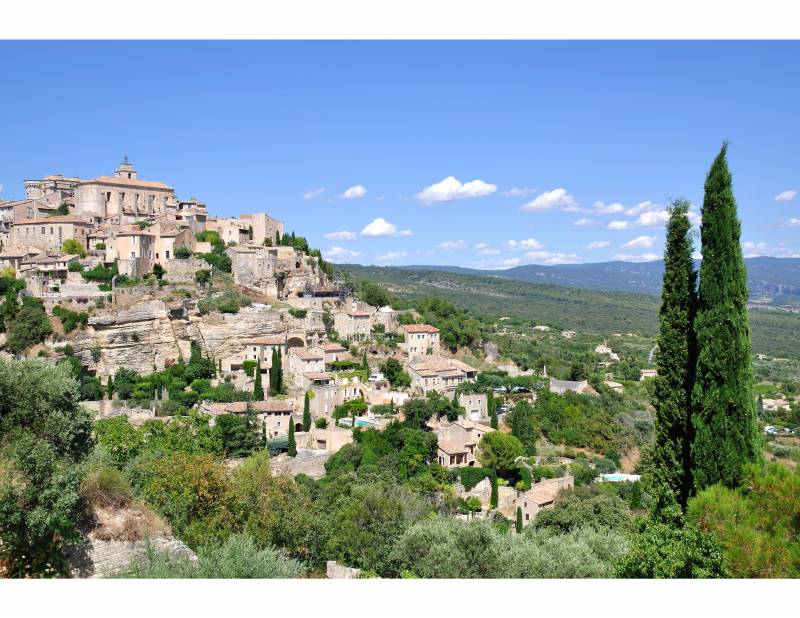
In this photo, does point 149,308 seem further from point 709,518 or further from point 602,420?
point 709,518

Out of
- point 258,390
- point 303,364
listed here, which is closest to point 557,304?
point 303,364

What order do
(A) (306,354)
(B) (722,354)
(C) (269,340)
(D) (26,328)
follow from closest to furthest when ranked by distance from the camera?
1. (B) (722,354)
2. (D) (26,328)
3. (A) (306,354)
4. (C) (269,340)

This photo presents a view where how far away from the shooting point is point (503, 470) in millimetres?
28906

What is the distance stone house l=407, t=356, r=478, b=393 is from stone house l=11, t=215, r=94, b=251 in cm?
2230

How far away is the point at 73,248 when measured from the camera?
1571 inches

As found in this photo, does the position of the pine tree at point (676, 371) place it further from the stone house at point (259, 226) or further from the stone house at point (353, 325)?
the stone house at point (259, 226)

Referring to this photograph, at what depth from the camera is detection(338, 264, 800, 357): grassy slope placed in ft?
277

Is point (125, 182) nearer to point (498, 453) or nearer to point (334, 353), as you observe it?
point (334, 353)

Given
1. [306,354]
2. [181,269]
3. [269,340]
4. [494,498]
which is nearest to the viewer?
[494,498]

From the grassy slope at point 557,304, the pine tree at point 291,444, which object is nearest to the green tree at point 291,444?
the pine tree at point 291,444

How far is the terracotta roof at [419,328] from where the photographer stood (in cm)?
4125

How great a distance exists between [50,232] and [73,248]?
10.1ft

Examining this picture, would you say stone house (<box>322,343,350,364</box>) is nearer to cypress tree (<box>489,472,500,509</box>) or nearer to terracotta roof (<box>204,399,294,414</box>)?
terracotta roof (<box>204,399,294,414</box>)

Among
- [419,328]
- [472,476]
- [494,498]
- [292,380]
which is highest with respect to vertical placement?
[419,328]
